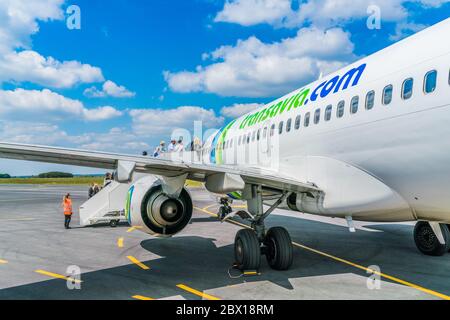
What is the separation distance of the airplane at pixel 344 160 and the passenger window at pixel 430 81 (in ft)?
0.06

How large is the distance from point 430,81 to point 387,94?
899 mm

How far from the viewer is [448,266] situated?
990cm

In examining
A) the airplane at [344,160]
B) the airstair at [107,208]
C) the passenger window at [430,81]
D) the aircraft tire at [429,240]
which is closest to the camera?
the passenger window at [430,81]

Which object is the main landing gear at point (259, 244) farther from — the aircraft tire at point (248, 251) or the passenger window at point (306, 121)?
the passenger window at point (306, 121)

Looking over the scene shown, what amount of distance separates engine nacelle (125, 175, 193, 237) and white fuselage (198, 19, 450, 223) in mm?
3055

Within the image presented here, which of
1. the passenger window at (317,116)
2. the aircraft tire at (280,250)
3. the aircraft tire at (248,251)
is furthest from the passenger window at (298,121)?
the aircraft tire at (248,251)

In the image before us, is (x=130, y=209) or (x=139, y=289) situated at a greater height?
(x=130, y=209)

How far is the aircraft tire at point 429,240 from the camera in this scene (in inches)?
434

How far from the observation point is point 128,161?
7379mm

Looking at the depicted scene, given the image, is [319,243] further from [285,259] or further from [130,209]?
[130,209]

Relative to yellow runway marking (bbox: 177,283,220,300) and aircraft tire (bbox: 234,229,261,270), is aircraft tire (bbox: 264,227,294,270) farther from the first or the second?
yellow runway marking (bbox: 177,283,220,300)

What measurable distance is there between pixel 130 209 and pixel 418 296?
682 cm
